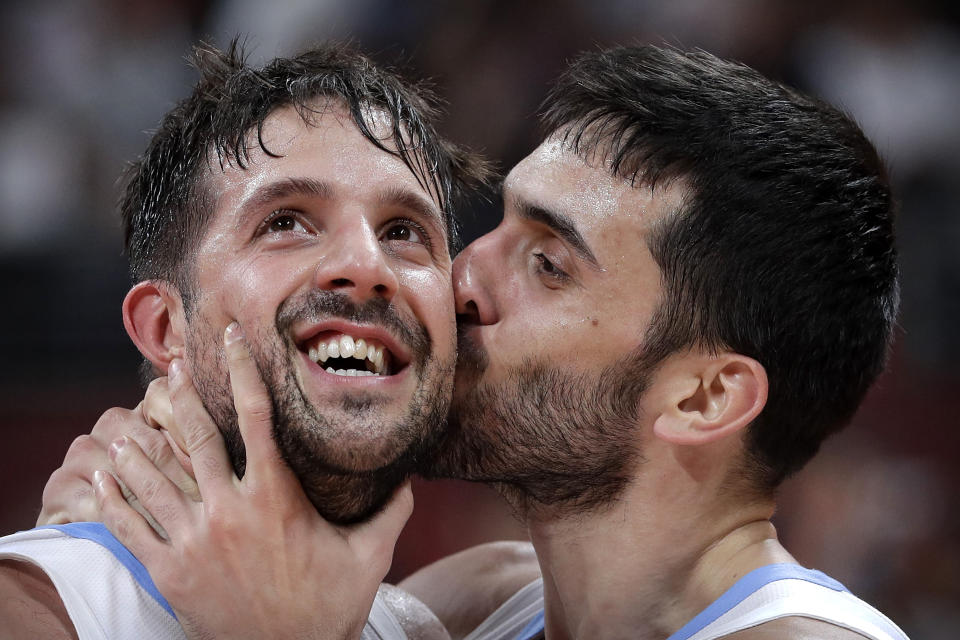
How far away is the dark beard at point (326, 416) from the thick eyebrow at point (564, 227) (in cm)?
49

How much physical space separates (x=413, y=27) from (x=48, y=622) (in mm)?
5640

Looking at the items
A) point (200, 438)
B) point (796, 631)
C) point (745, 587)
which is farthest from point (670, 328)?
point (200, 438)

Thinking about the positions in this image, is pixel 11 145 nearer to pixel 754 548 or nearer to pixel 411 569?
pixel 411 569

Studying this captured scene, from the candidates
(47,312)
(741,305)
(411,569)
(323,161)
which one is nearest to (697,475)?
(741,305)

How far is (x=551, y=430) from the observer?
112 inches

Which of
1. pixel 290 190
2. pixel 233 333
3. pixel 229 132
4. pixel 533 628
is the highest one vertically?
pixel 229 132

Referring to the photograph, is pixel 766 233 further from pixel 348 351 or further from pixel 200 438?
pixel 200 438

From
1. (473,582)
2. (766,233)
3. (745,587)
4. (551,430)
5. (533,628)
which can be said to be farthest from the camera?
(473,582)

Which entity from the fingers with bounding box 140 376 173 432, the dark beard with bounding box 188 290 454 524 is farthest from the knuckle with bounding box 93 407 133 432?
the dark beard with bounding box 188 290 454 524

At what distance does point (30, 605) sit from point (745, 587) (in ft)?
5.39

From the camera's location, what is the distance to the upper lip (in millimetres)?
2361

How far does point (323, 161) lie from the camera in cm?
253

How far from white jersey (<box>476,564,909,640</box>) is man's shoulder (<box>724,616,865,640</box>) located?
0.01 metres

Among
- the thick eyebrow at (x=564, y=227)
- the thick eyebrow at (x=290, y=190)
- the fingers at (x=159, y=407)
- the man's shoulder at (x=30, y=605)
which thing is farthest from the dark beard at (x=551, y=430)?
the man's shoulder at (x=30, y=605)
